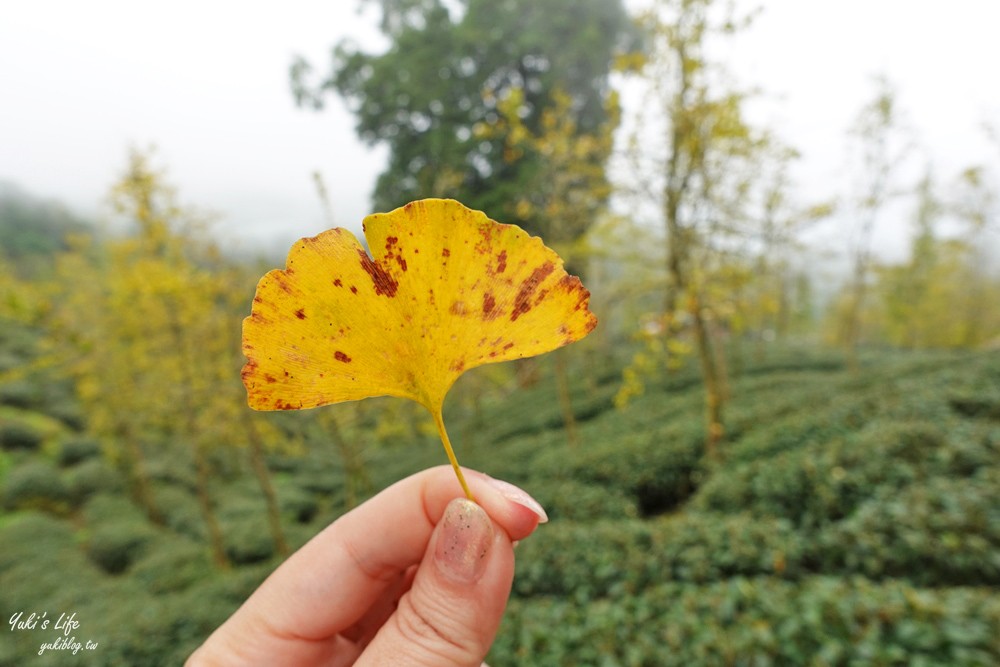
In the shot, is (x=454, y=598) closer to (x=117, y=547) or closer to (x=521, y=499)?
(x=521, y=499)

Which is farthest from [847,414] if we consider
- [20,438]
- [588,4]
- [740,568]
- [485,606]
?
[20,438]

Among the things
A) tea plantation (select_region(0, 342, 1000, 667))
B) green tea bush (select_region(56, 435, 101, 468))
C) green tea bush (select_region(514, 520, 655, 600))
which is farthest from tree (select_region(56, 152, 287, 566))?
green tea bush (select_region(56, 435, 101, 468))

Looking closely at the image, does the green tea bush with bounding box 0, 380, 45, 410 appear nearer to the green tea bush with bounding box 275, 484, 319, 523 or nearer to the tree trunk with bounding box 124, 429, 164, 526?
the tree trunk with bounding box 124, 429, 164, 526

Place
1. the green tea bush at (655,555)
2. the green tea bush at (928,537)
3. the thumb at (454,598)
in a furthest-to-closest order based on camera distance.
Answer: the green tea bush at (655,555) → the green tea bush at (928,537) → the thumb at (454,598)

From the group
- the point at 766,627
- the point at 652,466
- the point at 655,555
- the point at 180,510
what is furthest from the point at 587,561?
the point at 180,510

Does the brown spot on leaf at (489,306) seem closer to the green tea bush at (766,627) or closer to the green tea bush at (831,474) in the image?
the green tea bush at (766,627)

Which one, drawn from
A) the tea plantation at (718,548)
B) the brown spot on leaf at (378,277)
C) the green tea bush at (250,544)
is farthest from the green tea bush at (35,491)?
the brown spot on leaf at (378,277)

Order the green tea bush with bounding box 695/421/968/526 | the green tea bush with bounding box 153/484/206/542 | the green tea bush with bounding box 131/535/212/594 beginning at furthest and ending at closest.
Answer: the green tea bush with bounding box 153/484/206/542 → the green tea bush with bounding box 131/535/212/594 → the green tea bush with bounding box 695/421/968/526
